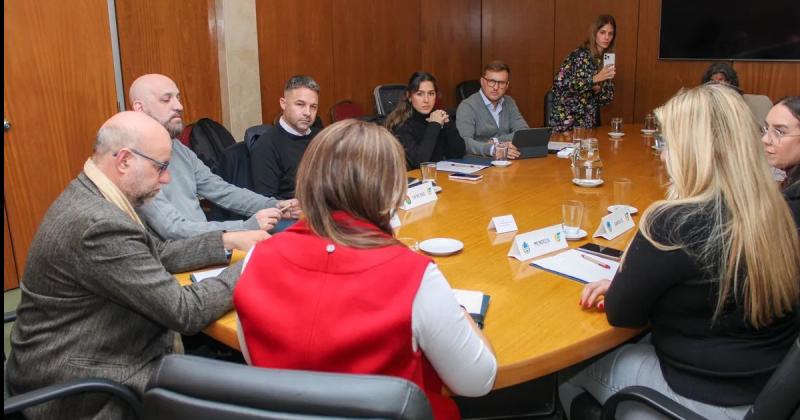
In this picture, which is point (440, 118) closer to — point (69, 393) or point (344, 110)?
point (344, 110)

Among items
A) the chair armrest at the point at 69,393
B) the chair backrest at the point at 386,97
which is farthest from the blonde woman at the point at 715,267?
the chair backrest at the point at 386,97

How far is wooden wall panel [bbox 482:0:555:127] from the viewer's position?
7.29 metres

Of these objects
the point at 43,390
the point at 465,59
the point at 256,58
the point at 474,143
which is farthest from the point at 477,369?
the point at 465,59

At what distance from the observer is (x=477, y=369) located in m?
1.26

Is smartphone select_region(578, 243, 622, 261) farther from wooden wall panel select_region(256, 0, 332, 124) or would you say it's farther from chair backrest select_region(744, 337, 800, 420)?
wooden wall panel select_region(256, 0, 332, 124)

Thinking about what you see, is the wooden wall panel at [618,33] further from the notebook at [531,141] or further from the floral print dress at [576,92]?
the notebook at [531,141]

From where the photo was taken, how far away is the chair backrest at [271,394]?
912 mm

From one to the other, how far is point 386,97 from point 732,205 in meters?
4.88

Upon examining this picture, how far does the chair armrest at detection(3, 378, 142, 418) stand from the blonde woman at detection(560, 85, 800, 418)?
3.74 ft

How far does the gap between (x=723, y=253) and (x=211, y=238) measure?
4.54 ft

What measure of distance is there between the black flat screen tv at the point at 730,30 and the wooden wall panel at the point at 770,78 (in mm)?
64

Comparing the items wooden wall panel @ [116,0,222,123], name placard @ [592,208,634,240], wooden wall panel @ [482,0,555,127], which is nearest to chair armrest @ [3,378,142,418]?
name placard @ [592,208,634,240]

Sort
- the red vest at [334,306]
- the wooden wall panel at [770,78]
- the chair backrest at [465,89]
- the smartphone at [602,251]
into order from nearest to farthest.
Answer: the red vest at [334,306] → the smartphone at [602,251] → the wooden wall panel at [770,78] → the chair backrest at [465,89]

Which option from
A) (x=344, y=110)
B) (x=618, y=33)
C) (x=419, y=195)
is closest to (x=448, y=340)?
(x=419, y=195)
